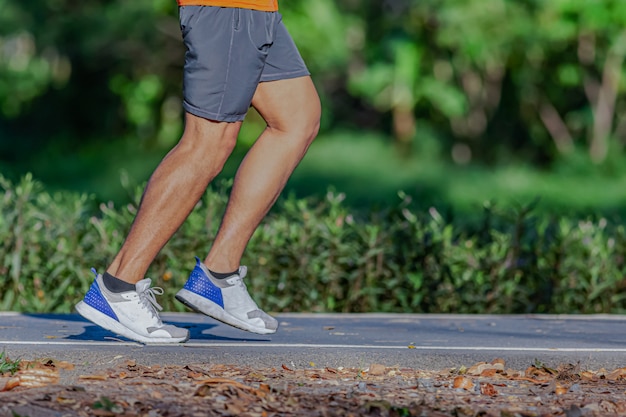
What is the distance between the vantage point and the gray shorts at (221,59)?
410 centimetres

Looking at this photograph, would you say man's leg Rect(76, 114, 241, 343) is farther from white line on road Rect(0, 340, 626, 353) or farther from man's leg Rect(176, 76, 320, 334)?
man's leg Rect(176, 76, 320, 334)

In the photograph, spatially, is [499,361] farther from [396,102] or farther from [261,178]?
[396,102]

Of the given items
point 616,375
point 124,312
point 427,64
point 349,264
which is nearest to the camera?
point 616,375

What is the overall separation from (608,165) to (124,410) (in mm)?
17470

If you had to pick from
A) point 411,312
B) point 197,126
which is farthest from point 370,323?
point 197,126

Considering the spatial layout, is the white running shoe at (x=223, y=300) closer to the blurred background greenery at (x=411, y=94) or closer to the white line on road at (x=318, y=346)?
the white line on road at (x=318, y=346)

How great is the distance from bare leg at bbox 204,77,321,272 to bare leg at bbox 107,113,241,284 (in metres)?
0.26

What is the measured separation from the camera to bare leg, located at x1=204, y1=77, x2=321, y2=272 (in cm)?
435

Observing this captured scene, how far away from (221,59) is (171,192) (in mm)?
523

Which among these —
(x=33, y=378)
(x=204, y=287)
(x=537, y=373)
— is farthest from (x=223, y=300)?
(x=537, y=373)

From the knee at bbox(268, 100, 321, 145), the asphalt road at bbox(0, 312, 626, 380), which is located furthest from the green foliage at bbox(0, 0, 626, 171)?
the knee at bbox(268, 100, 321, 145)

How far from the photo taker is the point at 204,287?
168 inches

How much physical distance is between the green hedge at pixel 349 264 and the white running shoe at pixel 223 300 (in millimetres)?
2060

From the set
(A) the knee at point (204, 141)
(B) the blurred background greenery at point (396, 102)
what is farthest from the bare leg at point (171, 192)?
(B) the blurred background greenery at point (396, 102)
